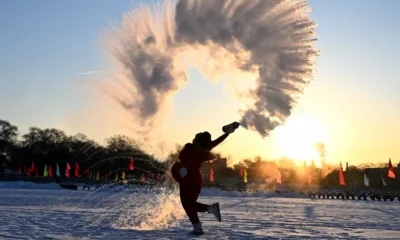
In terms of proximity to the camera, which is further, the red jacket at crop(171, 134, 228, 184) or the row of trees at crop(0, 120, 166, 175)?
the row of trees at crop(0, 120, 166, 175)

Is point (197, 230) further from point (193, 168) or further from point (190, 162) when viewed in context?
point (190, 162)

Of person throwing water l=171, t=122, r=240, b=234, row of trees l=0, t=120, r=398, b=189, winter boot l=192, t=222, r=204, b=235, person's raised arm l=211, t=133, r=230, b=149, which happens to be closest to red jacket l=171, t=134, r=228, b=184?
person throwing water l=171, t=122, r=240, b=234

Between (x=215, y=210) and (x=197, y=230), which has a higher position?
(x=215, y=210)

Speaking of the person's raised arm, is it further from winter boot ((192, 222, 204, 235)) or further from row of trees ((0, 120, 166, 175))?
row of trees ((0, 120, 166, 175))

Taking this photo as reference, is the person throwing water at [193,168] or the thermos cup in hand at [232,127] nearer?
the person throwing water at [193,168]

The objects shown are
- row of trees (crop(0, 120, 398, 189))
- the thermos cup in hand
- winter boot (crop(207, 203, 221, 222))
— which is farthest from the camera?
row of trees (crop(0, 120, 398, 189))

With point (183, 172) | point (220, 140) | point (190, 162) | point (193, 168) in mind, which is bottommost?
point (183, 172)

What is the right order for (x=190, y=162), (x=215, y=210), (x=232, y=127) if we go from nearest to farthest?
(x=215, y=210) < (x=190, y=162) < (x=232, y=127)

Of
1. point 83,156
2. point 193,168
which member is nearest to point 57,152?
point 83,156

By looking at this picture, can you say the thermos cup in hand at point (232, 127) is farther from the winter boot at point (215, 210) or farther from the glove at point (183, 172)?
the winter boot at point (215, 210)

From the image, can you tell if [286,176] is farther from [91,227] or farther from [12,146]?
[91,227]

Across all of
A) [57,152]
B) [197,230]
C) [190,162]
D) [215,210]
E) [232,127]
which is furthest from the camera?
[57,152]

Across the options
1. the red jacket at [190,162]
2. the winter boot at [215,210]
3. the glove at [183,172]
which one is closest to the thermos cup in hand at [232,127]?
the red jacket at [190,162]

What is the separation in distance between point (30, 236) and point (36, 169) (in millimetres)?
105223
